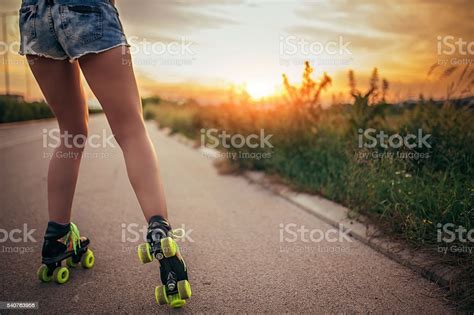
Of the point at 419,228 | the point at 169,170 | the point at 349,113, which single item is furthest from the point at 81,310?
the point at 169,170

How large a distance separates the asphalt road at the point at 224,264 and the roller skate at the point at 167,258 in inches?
5.1

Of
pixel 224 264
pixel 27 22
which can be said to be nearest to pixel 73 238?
pixel 224 264

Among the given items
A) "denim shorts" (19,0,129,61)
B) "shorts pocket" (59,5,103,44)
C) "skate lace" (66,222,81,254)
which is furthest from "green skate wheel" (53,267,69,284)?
"shorts pocket" (59,5,103,44)

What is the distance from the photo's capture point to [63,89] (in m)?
2.04

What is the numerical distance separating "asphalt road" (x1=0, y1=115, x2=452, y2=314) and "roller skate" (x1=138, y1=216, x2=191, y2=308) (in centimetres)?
13

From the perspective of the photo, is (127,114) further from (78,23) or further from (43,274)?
(43,274)

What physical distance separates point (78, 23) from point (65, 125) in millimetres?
697

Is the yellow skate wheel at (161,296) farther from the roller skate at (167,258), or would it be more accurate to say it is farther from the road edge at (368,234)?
the road edge at (368,234)

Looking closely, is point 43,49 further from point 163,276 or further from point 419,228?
point 419,228

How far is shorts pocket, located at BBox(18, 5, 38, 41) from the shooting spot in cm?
177

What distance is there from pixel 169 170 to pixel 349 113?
3.31 meters

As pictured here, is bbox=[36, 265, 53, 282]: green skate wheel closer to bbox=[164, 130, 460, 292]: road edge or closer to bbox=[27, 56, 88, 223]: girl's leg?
bbox=[27, 56, 88, 223]: girl's leg

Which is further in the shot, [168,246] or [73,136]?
[73,136]

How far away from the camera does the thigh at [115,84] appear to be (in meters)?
1.75
